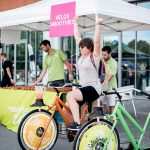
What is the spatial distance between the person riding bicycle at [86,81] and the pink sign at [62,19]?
5.80ft

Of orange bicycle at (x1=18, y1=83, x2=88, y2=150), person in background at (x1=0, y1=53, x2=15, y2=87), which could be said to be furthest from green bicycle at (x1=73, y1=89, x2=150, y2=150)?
person in background at (x1=0, y1=53, x2=15, y2=87)

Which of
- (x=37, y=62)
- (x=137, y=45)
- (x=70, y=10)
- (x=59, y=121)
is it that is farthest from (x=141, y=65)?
(x=59, y=121)

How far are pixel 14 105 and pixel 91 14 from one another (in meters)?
2.53

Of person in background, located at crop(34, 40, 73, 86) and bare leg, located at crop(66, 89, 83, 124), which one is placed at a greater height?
person in background, located at crop(34, 40, 73, 86)

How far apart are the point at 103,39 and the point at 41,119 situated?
11.5 meters

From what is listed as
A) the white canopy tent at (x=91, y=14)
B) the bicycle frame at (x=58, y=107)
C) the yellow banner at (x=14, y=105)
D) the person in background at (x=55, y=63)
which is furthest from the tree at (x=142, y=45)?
the bicycle frame at (x=58, y=107)

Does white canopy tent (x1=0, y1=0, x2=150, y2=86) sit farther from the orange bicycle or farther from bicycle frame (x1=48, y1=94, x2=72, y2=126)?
the orange bicycle

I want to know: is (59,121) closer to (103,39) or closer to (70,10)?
(70,10)

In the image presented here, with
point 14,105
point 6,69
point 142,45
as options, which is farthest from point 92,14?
point 142,45

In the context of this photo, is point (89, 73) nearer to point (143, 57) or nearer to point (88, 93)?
point (88, 93)

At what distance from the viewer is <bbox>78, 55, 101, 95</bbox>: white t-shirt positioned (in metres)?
5.37

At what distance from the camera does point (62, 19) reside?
7.38 meters

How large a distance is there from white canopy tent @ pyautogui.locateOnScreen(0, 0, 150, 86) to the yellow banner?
1.64 metres

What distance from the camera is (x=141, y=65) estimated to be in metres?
15.9
